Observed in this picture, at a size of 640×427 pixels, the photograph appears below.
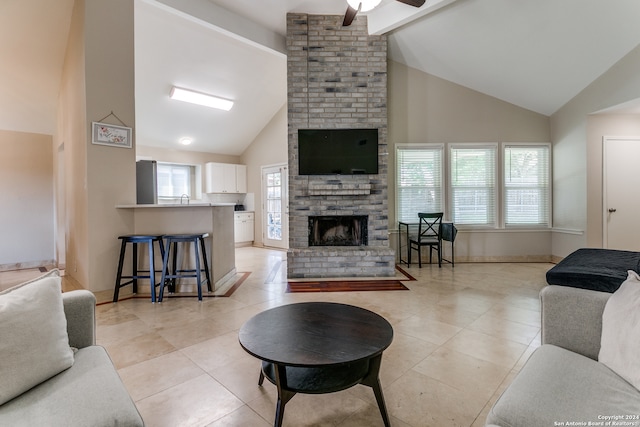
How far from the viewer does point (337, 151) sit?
458 cm

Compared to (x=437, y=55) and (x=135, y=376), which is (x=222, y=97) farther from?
(x=135, y=376)

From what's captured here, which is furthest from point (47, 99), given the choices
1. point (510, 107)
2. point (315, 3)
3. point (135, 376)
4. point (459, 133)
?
point (510, 107)

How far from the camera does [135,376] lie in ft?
6.21

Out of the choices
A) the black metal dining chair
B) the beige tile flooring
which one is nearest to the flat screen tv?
the black metal dining chair

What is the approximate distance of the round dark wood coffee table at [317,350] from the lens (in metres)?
1.32

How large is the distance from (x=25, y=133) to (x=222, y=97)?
11.1ft

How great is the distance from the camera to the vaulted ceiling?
3.58 meters

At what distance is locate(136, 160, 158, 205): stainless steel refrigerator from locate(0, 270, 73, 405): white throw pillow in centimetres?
302

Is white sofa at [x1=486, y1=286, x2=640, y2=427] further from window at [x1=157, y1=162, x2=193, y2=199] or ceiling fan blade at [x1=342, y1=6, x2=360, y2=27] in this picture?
window at [x1=157, y1=162, x2=193, y2=199]

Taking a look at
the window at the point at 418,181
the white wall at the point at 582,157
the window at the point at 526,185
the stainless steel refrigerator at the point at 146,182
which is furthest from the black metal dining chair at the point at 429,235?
the stainless steel refrigerator at the point at 146,182

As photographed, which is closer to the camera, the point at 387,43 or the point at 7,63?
the point at 7,63

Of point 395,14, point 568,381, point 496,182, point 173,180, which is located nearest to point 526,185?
point 496,182

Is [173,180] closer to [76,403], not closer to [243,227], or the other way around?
[243,227]

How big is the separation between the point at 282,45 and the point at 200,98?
1996mm
